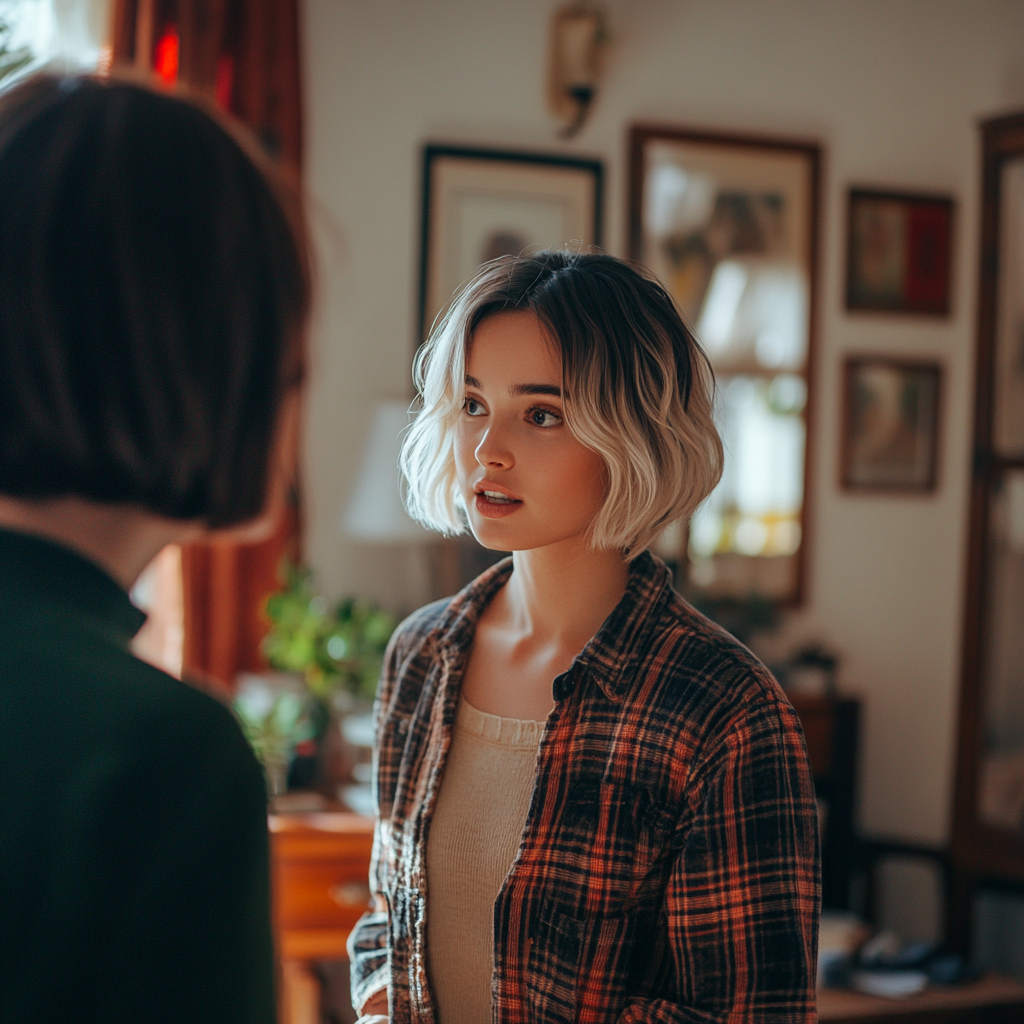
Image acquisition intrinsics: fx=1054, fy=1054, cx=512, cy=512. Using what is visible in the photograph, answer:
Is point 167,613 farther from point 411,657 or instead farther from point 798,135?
point 798,135

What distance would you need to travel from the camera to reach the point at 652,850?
1025 millimetres

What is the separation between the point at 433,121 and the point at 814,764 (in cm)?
209

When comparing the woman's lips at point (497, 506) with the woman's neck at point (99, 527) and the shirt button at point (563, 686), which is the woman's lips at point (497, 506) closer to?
the shirt button at point (563, 686)

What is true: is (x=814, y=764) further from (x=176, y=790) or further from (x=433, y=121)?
(x=176, y=790)

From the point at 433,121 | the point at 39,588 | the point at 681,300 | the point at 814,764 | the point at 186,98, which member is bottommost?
the point at 814,764

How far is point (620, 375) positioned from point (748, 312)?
226 cm

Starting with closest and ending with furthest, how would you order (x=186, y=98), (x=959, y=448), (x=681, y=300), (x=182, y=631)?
(x=186, y=98)
(x=182, y=631)
(x=681, y=300)
(x=959, y=448)

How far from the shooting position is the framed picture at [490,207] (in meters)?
2.96

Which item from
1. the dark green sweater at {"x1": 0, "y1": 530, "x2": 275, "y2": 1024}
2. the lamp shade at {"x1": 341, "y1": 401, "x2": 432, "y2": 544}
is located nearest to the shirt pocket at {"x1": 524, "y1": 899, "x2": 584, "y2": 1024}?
the dark green sweater at {"x1": 0, "y1": 530, "x2": 275, "y2": 1024}

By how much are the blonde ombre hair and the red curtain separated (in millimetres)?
1594

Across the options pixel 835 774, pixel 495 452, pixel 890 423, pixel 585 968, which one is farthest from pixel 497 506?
pixel 890 423

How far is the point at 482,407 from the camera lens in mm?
1178

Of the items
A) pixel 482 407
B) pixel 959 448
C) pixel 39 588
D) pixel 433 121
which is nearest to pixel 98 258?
pixel 39 588

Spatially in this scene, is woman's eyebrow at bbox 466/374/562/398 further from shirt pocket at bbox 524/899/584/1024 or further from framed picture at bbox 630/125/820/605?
framed picture at bbox 630/125/820/605
